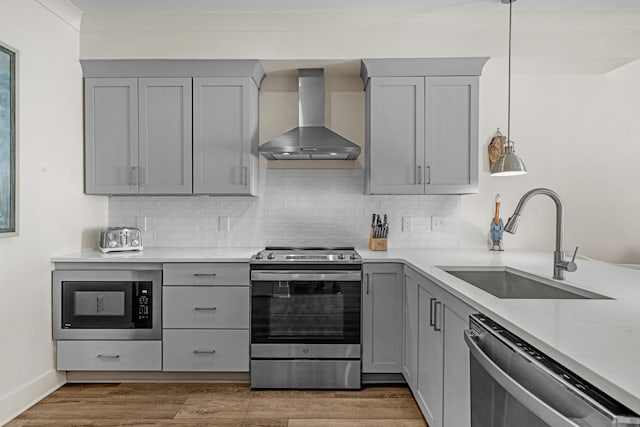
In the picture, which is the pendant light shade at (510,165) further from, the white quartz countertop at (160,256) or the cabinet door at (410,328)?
the white quartz countertop at (160,256)

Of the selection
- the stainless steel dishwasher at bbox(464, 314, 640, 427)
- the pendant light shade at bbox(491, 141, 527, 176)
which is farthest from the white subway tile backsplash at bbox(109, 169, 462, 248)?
the stainless steel dishwasher at bbox(464, 314, 640, 427)

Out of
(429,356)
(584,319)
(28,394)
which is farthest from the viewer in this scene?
(28,394)

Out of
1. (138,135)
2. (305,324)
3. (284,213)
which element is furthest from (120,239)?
(305,324)

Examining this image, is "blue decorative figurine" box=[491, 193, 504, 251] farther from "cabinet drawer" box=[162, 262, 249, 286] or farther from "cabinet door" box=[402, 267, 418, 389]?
"cabinet drawer" box=[162, 262, 249, 286]

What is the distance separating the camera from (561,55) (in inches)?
136

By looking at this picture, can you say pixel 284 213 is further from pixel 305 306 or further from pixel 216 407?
pixel 216 407

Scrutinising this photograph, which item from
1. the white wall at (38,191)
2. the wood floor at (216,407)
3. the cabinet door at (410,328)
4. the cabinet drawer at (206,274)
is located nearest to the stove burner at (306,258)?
the cabinet drawer at (206,274)

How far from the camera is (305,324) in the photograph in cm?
315

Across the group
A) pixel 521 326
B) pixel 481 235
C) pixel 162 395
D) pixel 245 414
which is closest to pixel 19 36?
pixel 162 395

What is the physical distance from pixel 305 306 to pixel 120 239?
145cm

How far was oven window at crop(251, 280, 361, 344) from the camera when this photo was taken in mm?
3150

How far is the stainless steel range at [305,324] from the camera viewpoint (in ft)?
10.3

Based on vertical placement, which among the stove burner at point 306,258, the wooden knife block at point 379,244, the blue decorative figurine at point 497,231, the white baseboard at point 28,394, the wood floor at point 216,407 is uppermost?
the blue decorative figurine at point 497,231

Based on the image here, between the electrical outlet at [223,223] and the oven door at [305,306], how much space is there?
821 millimetres
